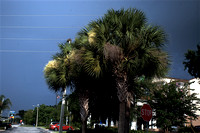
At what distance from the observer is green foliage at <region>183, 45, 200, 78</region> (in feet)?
74.7

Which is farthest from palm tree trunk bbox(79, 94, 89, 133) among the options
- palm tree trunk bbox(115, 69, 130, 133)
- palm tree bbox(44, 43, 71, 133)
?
palm tree trunk bbox(115, 69, 130, 133)

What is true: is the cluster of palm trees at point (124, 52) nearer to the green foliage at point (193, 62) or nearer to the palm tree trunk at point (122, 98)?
the palm tree trunk at point (122, 98)

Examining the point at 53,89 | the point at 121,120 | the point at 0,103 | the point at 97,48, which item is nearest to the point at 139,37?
the point at 97,48

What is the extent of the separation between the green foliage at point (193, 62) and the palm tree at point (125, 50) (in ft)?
37.9

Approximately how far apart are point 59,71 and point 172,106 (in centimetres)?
932

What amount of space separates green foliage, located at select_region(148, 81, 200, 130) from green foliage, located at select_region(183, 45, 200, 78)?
27.4ft

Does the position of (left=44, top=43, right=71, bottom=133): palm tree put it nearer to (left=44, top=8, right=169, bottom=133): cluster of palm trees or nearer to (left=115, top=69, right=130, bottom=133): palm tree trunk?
(left=44, top=8, right=169, bottom=133): cluster of palm trees

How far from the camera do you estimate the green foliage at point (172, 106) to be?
47.7 feet

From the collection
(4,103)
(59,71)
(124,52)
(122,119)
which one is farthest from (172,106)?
(4,103)

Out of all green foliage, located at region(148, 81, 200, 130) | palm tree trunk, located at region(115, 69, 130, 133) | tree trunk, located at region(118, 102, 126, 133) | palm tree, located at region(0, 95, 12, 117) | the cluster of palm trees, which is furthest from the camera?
palm tree, located at region(0, 95, 12, 117)

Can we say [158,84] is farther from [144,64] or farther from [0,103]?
[0,103]

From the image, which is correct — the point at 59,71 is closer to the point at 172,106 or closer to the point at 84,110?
the point at 84,110

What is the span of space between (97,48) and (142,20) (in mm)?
3359

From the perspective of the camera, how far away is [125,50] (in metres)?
12.4
